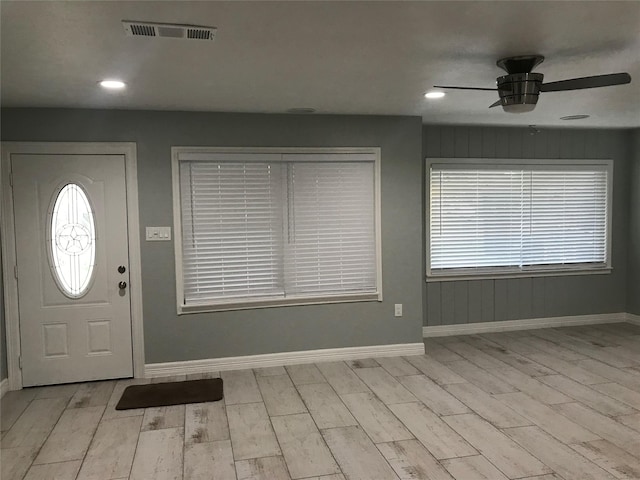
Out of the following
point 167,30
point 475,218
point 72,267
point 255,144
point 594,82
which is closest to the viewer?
point 167,30

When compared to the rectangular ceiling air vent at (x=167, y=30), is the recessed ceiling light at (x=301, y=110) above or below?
above

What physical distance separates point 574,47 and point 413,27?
39.3 inches

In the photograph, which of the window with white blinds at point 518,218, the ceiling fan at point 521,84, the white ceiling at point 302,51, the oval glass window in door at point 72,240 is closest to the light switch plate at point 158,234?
the oval glass window in door at point 72,240

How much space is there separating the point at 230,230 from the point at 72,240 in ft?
4.33

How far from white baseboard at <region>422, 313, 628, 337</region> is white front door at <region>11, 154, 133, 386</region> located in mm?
3320

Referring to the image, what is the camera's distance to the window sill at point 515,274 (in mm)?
5879

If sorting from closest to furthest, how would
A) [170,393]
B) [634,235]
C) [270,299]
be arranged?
[170,393], [270,299], [634,235]

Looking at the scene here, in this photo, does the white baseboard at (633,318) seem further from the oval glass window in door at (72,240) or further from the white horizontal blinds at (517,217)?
the oval glass window in door at (72,240)

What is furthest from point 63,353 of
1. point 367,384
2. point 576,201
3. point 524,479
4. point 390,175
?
point 576,201

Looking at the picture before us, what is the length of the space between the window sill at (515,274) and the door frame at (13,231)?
123 inches

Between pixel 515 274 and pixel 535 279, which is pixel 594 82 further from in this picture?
pixel 535 279

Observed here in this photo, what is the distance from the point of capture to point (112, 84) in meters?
3.46

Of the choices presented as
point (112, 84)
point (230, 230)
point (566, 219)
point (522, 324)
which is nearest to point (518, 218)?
point (566, 219)

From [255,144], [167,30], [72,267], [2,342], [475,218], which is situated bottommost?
[2,342]
